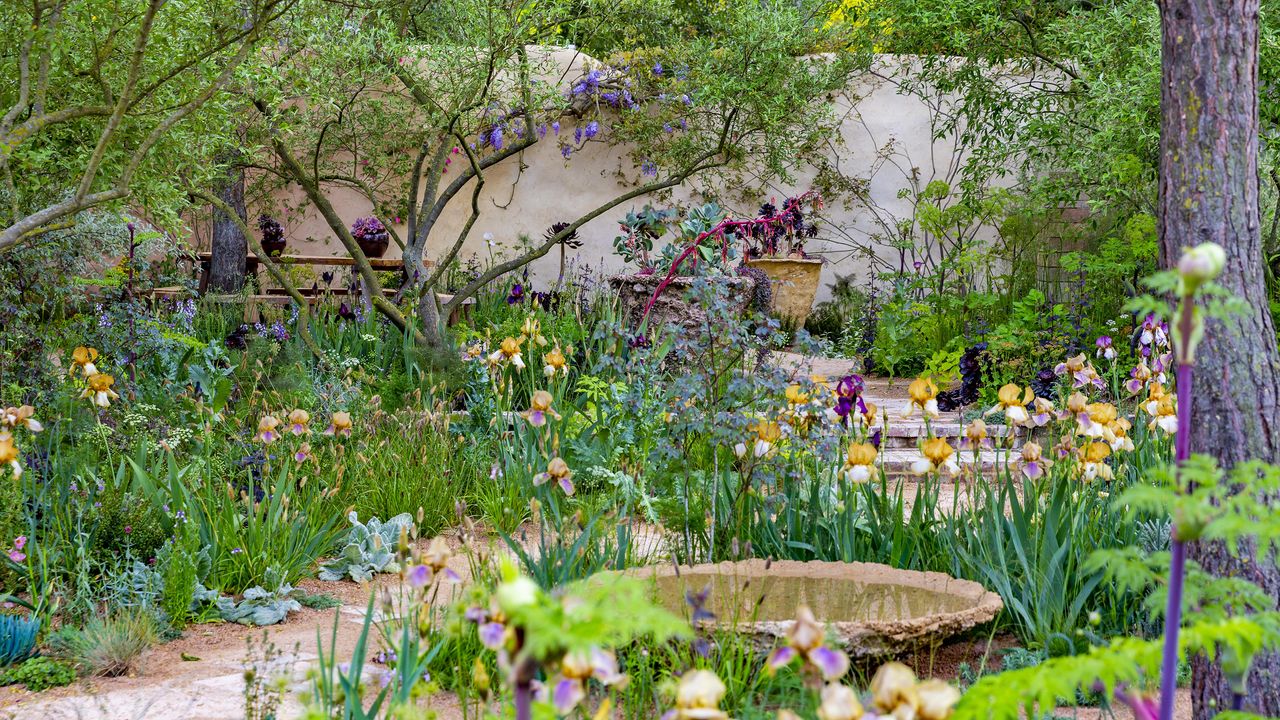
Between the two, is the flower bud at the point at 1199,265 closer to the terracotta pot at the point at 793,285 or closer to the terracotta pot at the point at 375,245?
the terracotta pot at the point at 793,285

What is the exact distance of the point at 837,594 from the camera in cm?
291

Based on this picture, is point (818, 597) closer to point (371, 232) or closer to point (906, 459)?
point (906, 459)

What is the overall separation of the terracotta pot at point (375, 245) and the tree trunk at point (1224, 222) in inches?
326

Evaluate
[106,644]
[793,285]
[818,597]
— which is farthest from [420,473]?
[793,285]

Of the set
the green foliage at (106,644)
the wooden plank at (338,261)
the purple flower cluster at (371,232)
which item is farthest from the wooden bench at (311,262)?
the green foliage at (106,644)

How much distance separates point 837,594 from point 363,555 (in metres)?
1.91

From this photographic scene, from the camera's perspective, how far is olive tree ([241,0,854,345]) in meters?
5.75

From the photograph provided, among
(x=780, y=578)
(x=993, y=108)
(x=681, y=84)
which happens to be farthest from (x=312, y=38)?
(x=993, y=108)

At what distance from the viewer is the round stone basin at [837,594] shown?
8.51ft

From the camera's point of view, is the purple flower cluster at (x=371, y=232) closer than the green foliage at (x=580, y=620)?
No

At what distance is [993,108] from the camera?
845cm

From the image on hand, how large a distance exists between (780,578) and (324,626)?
4.78ft

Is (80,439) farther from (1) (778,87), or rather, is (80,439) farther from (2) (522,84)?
(1) (778,87)

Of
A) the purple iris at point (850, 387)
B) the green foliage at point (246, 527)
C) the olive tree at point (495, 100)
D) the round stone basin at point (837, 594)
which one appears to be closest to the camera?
the round stone basin at point (837, 594)
